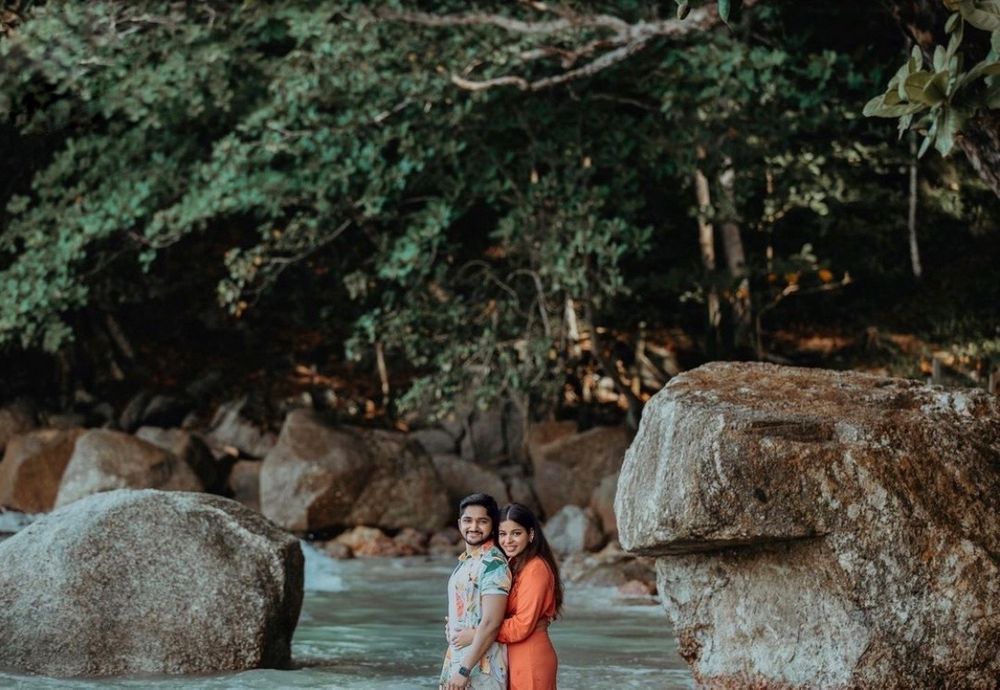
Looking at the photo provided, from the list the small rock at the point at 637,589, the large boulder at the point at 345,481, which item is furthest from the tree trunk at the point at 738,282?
the small rock at the point at 637,589

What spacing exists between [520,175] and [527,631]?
11111 mm

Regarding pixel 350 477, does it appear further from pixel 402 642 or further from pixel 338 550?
pixel 402 642

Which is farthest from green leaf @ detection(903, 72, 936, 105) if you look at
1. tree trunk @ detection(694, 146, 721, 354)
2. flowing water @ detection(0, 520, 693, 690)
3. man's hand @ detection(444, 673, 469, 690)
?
tree trunk @ detection(694, 146, 721, 354)

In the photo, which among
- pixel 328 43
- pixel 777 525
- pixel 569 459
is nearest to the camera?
pixel 777 525

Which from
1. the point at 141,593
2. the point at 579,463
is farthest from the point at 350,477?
the point at 141,593

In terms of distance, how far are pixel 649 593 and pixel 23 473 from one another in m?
9.46

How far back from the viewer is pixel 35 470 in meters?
18.2

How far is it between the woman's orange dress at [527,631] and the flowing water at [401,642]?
253 cm

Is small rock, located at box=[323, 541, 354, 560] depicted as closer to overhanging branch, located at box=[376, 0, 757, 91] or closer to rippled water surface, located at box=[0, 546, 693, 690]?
rippled water surface, located at box=[0, 546, 693, 690]

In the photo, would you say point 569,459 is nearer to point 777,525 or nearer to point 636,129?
point 636,129

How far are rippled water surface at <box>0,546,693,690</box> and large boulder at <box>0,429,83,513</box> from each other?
196 inches

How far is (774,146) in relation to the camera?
584 inches

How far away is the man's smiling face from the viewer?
532 centimetres

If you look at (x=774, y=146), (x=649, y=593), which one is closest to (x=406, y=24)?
(x=774, y=146)
